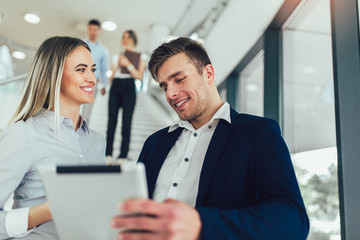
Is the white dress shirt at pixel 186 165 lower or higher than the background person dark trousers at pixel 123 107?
lower

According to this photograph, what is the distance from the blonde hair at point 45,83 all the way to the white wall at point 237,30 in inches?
95.0

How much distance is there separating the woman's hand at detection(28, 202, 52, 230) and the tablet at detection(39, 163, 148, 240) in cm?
33

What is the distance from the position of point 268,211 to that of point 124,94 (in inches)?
134

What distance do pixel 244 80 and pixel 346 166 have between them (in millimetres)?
3232

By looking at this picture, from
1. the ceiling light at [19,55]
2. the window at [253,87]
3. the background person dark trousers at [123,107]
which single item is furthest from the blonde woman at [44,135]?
the ceiling light at [19,55]

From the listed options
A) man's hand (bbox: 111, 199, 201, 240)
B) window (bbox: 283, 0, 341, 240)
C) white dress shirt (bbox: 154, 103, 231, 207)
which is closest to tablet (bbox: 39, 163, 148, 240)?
man's hand (bbox: 111, 199, 201, 240)

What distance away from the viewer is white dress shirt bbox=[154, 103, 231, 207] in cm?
149

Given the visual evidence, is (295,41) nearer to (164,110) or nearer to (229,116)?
(229,116)

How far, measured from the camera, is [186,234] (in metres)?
0.82

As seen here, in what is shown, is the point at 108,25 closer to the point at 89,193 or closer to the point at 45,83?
the point at 45,83

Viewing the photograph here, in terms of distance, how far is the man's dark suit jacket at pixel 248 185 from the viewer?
968 mm

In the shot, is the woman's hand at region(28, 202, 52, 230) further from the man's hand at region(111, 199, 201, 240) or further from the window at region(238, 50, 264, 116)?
the window at region(238, 50, 264, 116)

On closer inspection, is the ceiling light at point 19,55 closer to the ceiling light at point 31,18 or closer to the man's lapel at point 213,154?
the ceiling light at point 31,18

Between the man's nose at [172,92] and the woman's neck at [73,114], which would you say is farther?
the man's nose at [172,92]
